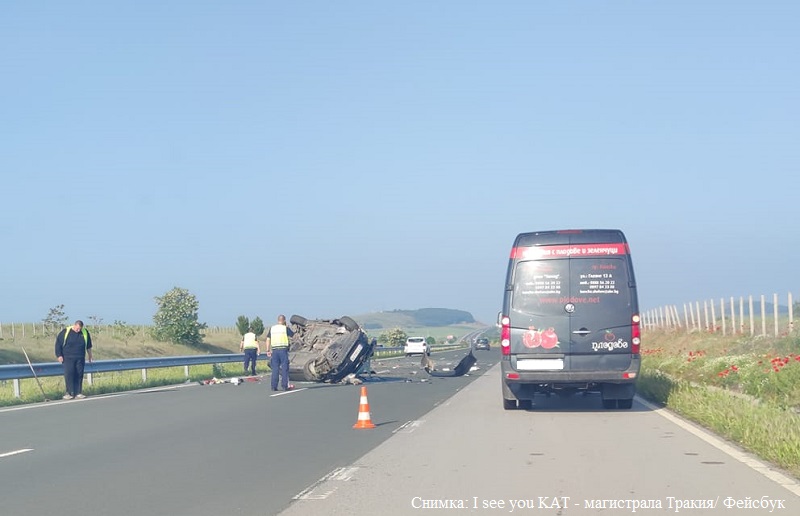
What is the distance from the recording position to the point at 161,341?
2714 inches

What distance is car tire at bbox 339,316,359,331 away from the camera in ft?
88.0

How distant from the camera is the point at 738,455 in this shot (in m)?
10.7

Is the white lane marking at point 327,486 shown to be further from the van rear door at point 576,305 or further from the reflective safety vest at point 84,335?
the reflective safety vest at point 84,335

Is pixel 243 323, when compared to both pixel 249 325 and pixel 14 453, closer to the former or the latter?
pixel 249 325

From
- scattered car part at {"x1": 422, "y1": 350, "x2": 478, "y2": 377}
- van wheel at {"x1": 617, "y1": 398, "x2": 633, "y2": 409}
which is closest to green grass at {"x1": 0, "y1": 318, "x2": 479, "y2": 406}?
scattered car part at {"x1": 422, "y1": 350, "x2": 478, "y2": 377}

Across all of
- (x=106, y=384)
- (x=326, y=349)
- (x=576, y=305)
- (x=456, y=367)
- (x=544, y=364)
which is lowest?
(x=456, y=367)

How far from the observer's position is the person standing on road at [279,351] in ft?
77.3

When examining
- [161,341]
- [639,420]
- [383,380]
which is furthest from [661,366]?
[161,341]

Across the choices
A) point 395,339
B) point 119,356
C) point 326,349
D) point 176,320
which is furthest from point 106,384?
point 395,339

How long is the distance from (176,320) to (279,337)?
4790 centimetres

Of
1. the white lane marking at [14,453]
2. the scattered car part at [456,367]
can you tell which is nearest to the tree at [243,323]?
the scattered car part at [456,367]

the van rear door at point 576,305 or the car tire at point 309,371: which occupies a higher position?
the van rear door at point 576,305

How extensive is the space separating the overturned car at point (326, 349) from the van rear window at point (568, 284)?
11.4m

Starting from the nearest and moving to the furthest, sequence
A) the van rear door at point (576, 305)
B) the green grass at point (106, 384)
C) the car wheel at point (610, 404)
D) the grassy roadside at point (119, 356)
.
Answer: the van rear door at point (576, 305) < the car wheel at point (610, 404) < the green grass at point (106, 384) < the grassy roadside at point (119, 356)
